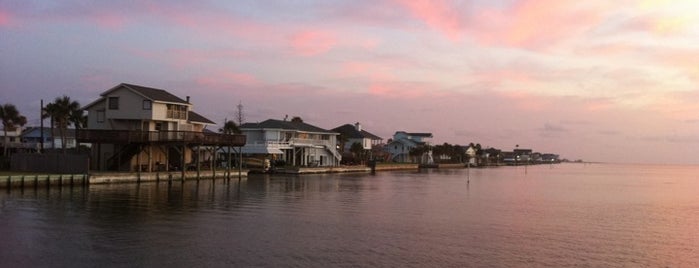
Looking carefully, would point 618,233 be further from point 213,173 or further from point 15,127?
point 15,127

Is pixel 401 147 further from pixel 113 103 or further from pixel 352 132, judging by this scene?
pixel 113 103

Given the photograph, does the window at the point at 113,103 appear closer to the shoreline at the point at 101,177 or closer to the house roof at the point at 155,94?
the house roof at the point at 155,94

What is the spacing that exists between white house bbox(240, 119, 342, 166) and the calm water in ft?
131

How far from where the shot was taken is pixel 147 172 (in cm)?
5569

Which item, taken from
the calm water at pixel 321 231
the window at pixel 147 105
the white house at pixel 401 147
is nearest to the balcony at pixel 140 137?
the window at pixel 147 105

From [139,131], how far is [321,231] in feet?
107

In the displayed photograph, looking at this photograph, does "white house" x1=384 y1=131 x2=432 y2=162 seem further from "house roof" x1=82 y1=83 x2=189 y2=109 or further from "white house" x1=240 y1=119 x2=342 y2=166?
"house roof" x1=82 y1=83 x2=189 y2=109

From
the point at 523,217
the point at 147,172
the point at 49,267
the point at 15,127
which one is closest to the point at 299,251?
the point at 49,267

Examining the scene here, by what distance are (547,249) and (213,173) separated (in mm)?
42906

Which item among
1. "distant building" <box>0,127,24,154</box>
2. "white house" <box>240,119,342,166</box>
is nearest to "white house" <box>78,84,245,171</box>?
"distant building" <box>0,127,24,154</box>

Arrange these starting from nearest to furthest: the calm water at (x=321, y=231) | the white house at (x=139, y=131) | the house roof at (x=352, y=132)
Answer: the calm water at (x=321, y=231) < the white house at (x=139, y=131) < the house roof at (x=352, y=132)

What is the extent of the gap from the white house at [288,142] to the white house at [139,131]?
2209 cm

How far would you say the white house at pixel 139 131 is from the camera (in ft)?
183

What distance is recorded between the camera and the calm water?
2233cm
